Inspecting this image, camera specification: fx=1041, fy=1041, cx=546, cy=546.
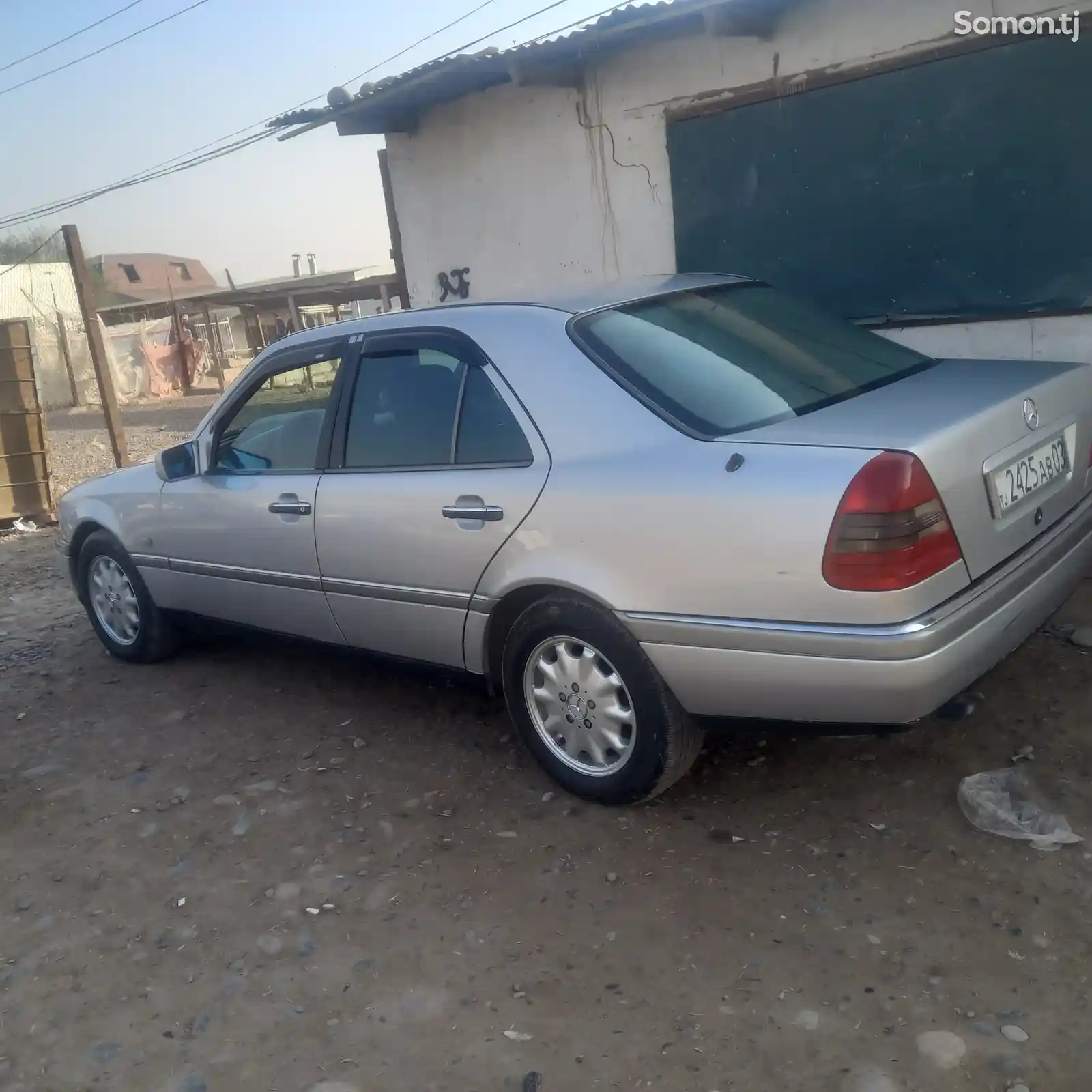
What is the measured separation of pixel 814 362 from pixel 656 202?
338cm

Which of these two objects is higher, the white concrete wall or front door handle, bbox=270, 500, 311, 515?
the white concrete wall

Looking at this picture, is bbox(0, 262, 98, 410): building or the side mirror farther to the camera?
bbox(0, 262, 98, 410): building

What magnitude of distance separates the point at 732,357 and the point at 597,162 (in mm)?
3817

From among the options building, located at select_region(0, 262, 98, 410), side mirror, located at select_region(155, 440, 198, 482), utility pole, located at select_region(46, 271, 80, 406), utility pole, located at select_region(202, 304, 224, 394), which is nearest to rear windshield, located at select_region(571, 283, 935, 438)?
side mirror, located at select_region(155, 440, 198, 482)

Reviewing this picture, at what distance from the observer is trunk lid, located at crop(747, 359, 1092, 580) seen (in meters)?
2.72

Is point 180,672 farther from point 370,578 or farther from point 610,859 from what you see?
point 610,859

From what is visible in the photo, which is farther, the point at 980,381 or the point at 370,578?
the point at 370,578

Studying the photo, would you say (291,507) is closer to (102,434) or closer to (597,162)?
(597,162)

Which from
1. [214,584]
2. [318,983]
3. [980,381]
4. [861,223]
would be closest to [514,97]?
[861,223]

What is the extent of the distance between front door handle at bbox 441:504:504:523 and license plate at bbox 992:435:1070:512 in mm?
1460

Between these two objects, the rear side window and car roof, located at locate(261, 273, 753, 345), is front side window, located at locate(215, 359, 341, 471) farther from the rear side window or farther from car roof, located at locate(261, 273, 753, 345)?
the rear side window

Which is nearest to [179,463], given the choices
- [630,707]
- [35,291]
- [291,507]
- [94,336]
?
[291,507]

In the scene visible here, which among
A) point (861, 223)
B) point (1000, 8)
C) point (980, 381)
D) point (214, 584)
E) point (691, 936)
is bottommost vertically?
point (691, 936)

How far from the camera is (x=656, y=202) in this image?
6406 mm
